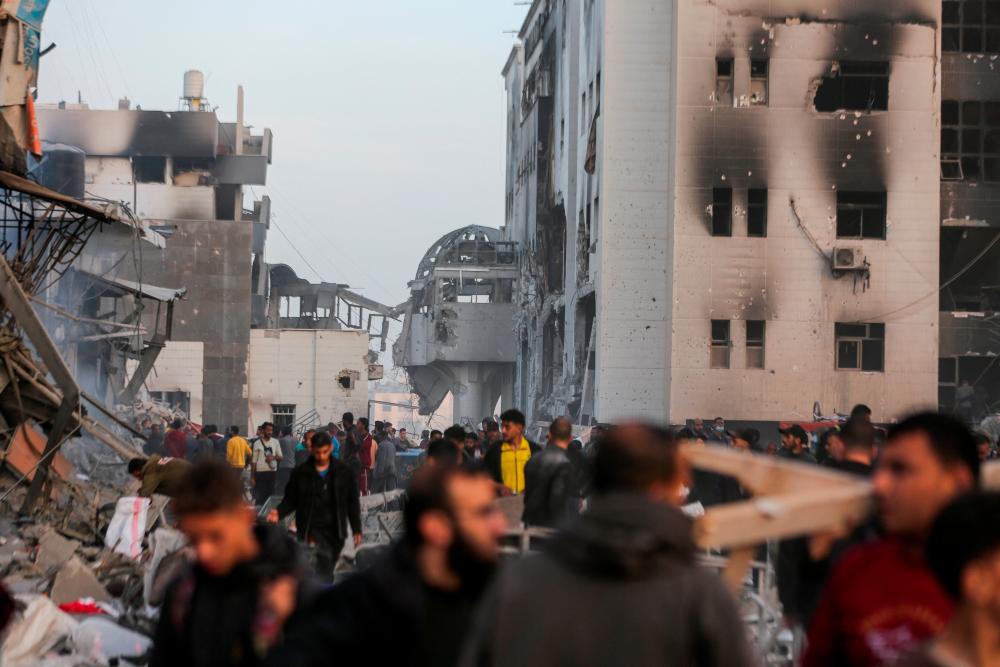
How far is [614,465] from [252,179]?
63130mm

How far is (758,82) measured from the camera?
3562 cm

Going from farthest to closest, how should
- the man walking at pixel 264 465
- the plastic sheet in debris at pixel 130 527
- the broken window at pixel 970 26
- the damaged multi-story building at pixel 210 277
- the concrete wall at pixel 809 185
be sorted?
the damaged multi-story building at pixel 210 277
the broken window at pixel 970 26
the concrete wall at pixel 809 185
the man walking at pixel 264 465
the plastic sheet in debris at pixel 130 527

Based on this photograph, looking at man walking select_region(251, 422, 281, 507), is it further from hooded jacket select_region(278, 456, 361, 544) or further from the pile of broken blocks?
hooded jacket select_region(278, 456, 361, 544)

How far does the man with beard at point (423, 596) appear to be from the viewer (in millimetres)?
3684

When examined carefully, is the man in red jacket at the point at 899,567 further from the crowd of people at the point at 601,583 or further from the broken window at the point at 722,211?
the broken window at the point at 722,211

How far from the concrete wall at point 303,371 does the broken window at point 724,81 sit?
81.0 feet

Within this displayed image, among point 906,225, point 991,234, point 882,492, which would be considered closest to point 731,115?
point 906,225

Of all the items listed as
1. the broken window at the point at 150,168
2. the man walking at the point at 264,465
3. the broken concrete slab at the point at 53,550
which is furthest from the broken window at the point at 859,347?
the broken window at the point at 150,168

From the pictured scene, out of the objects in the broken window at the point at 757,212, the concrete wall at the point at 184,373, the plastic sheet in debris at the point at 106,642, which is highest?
the broken window at the point at 757,212

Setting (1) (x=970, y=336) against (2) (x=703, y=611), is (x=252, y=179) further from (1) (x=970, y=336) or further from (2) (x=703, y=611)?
(2) (x=703, y=611)

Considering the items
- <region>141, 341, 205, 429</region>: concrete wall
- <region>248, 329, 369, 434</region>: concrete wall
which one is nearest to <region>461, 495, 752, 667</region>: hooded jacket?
<region>141, 341, 205, 429</region>: concrete wall

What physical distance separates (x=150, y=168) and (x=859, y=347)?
128 feet

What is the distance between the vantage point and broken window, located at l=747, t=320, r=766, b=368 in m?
35.8

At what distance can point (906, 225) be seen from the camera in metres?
35.2
